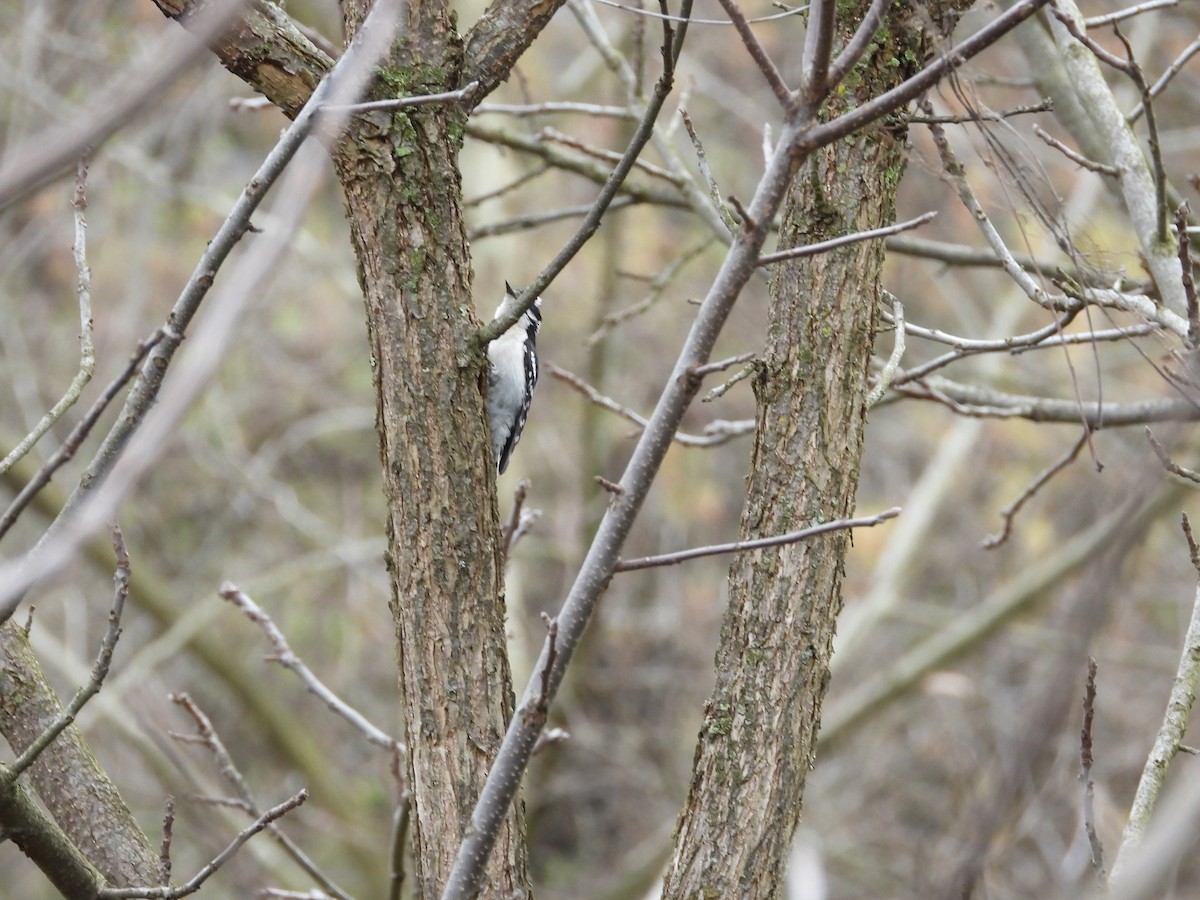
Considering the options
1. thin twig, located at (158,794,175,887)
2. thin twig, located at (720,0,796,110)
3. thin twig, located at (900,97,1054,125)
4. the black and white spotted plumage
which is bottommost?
thin twig, located at (158,794,175,887)

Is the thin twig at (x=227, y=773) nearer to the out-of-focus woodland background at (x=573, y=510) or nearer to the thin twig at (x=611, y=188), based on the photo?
the thin twig at (x=611, y=188)

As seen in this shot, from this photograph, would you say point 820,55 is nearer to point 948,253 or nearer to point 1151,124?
point 1151,124

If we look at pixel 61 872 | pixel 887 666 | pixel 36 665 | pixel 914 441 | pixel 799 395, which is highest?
pixel 914 441

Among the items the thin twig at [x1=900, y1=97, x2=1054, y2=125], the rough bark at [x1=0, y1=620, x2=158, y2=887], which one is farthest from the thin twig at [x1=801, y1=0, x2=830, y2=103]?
the rough bark at [x1=0, y1=620, x2=158, y2=887]

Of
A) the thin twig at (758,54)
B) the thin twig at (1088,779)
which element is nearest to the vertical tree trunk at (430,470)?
the thin twig at (758,54)

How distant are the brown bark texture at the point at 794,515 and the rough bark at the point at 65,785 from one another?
0.92 metres

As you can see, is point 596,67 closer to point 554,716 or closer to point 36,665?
point 554,716

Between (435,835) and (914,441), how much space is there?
28.3 ft

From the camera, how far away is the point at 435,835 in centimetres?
196

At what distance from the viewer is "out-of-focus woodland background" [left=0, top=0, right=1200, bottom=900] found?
7254 mm

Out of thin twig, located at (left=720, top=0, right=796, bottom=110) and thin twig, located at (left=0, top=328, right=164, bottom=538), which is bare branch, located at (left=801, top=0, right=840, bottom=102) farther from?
thin twig, located at (left=0, top=328, right=164, bottom=538)

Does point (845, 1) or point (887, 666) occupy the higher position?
point (887, 666)

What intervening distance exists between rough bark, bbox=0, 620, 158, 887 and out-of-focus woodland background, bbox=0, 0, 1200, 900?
4712 mm

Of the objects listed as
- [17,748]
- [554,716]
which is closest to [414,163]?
[17,748]
